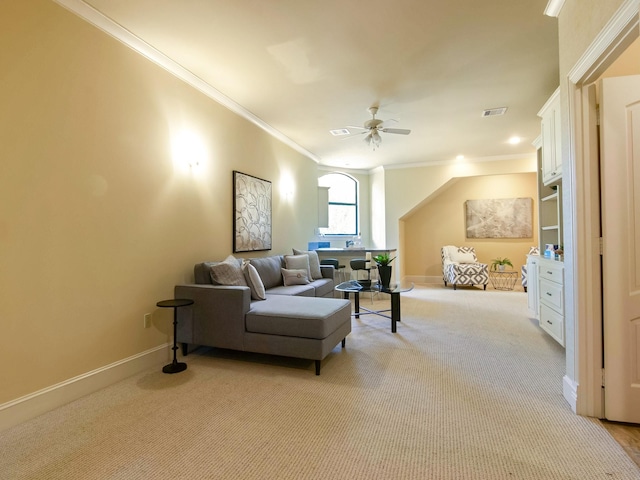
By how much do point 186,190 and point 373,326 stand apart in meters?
2.74

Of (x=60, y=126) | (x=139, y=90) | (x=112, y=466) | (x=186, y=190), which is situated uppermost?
(x=139, y=90)

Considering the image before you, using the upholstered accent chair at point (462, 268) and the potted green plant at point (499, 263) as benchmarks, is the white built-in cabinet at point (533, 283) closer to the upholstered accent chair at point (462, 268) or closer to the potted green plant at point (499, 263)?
the upholstered accent chair at point (462, 268)

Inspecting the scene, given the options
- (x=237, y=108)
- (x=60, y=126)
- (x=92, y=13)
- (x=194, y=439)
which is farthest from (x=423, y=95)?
(x=194, y=439)

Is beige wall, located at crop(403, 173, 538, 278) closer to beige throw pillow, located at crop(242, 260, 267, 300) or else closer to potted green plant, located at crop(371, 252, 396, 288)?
potted green plant, located at crop(371, 252, 396, 288)

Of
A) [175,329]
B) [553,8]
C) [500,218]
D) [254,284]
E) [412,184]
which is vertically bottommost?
[175,329]

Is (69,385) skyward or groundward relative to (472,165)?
groundward

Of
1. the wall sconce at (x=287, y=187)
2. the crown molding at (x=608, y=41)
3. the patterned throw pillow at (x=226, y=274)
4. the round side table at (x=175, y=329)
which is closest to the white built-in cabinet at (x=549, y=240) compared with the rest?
the crown molding at (x=608, y=41)

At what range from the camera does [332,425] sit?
188 cm

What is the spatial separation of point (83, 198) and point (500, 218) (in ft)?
25.5

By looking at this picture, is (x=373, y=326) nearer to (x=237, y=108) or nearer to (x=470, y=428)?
(x=470, y=428)

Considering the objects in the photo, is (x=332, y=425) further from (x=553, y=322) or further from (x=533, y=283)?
(x=533, y=283)

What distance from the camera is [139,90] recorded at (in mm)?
2754

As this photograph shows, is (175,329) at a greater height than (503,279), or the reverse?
(175,329)

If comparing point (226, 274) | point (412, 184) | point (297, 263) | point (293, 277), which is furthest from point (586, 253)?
point (412, 184)
